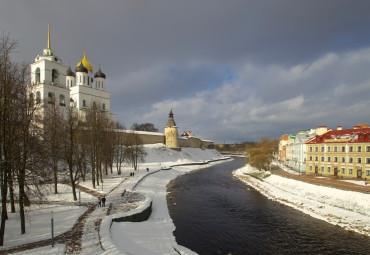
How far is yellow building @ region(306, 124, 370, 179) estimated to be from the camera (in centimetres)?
2823

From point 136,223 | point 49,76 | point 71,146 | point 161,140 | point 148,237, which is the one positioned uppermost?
point 49,76

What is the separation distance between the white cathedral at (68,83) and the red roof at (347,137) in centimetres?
3570

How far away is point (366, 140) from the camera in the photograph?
1106 inches

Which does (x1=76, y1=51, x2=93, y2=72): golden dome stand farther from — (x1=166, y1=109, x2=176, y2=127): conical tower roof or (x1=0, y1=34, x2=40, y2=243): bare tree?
(x1=0, y1=34, x2=40, y2=243): bare tree

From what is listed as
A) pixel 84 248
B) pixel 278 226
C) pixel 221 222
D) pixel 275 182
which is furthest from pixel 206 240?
pixel 275 182

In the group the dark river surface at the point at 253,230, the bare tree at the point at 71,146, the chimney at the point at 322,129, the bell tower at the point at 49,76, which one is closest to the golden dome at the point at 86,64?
the bell tower at the point at 49,76

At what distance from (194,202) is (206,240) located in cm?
953

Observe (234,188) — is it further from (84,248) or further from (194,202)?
(84,248)

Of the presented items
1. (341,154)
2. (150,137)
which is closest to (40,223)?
(341,154)

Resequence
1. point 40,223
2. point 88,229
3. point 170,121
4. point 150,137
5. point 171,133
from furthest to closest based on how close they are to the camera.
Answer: point 170,121
point 171,133
point 150,137
point 40,223
point 88,229

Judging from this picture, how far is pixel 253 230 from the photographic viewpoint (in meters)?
16.8

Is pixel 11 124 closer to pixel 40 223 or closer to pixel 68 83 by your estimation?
pixel 40 223

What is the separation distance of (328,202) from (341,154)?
1122 centimetres

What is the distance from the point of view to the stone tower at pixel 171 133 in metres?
81.5
